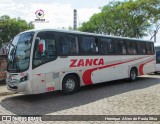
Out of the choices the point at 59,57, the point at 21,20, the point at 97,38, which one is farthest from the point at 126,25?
the point at 59,57

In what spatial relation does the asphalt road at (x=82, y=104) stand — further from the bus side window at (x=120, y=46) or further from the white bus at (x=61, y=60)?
the bus side window at (x=120, y=46)

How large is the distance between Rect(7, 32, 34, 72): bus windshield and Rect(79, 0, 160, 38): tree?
1064 inches

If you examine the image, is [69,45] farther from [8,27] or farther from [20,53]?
[8,27]

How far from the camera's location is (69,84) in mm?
12375

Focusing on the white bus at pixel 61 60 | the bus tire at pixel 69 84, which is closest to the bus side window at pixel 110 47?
the white bus at pixel 61 60

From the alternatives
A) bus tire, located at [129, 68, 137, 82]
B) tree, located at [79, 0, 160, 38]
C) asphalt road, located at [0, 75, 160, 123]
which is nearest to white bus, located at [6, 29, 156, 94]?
asphalt road, located at [0, 75, 160, 123]

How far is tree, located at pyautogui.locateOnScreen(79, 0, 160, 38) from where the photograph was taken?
3591 cm

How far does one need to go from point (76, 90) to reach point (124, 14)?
27865 mm

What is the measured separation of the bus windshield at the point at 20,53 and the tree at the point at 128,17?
27017mm

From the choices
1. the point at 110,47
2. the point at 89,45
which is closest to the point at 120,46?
the point at 110,47

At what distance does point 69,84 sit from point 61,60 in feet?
3.84

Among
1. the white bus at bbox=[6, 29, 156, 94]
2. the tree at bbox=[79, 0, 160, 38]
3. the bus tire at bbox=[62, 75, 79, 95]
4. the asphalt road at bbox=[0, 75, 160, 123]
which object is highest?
the tree at bbox=[79, 0, 160, 38]

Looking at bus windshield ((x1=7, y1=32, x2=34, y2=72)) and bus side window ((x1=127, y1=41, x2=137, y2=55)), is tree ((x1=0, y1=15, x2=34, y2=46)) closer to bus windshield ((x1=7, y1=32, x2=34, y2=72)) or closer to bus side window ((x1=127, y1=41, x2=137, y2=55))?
bus side window ((x1=127, y1=41, x2=137, y2=55))

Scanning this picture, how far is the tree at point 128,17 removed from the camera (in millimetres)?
35906
